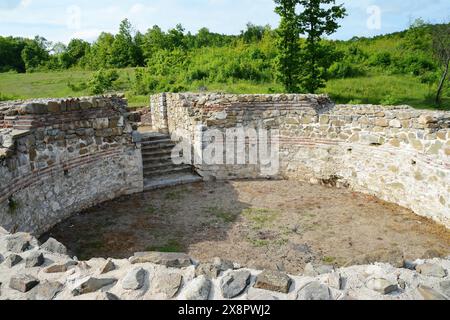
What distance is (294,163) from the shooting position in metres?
8.91

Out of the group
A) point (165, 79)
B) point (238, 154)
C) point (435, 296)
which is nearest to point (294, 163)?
point (238, 154)

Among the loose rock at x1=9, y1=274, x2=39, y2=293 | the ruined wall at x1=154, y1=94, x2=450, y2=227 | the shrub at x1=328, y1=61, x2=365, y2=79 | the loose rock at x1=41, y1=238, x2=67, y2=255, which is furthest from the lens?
the shrub at x1=328, y1=61, x2=365, y2=79

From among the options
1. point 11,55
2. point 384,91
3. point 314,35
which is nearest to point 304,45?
point 314,35

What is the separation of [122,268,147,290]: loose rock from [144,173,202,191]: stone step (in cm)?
561

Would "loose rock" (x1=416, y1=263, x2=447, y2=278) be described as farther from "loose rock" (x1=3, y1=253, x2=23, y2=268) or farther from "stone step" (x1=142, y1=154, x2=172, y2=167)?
"stone step" (x1=142, y1=154, x2=172, y2=167)

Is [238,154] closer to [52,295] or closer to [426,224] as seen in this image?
[426,224]

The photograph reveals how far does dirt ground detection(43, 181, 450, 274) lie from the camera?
550cm

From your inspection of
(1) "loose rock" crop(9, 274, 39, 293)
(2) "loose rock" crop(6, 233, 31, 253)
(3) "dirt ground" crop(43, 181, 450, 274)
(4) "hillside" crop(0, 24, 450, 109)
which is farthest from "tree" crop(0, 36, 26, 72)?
(1) "loose rock" crop(9, 274, 39, 293)

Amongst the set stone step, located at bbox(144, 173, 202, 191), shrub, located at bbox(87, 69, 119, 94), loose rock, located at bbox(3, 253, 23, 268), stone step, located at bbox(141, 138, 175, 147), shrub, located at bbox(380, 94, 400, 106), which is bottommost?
stone step, located at bbox(144, 173, 202, 191)

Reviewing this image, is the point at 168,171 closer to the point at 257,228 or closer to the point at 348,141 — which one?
the point at 257,228

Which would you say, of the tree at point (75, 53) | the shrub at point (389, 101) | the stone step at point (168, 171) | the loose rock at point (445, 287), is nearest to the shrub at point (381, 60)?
the shrub at point (389, 101)

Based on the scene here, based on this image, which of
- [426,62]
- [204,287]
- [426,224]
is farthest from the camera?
[426,62]

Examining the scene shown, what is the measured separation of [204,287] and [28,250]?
1844 millimetres

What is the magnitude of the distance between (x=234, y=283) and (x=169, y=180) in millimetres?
6193
